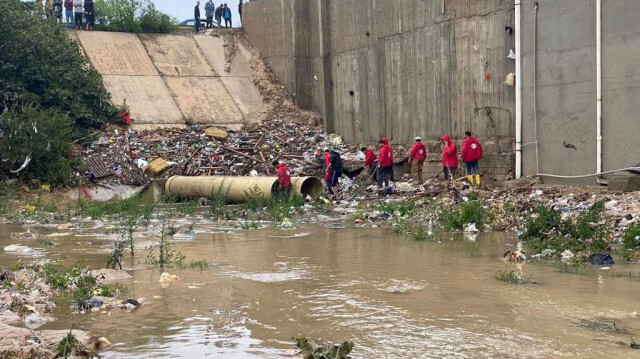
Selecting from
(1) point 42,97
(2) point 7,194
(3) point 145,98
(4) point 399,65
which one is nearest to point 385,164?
(4) point 399,65

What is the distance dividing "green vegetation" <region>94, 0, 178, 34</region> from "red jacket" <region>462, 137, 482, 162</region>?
15312mm

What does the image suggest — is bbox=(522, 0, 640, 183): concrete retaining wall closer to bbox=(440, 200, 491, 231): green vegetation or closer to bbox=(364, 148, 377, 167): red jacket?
bbox=(440, 200, 491, 231): green vegetation

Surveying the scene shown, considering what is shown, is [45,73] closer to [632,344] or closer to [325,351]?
[325,351]

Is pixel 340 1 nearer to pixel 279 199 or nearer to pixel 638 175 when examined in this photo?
pixel 279 199

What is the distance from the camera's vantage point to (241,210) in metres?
15.2

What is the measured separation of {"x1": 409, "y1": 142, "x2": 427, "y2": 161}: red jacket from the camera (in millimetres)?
17641

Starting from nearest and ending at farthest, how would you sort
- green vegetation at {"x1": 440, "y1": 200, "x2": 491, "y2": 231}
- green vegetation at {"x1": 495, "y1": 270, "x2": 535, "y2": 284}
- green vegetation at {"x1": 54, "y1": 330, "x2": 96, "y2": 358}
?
green vegetation at {"x1": 54, "y1": 330, "x2": 96, "y2": 358}, green vegetation at {"x1": 495, "y1": 270, "x2": 535, "y2": 284}, green vegetation at {"x1": 440, "y1": 200, "x2": 491, "y2": 231}

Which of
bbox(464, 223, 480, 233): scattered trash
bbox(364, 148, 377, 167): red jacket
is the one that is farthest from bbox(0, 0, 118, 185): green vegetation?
bbox(464, 223, 480, 233): scattered trash

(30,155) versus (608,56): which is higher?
(608,56)

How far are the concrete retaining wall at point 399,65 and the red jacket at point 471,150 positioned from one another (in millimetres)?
457

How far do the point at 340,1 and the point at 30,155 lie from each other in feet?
31.4

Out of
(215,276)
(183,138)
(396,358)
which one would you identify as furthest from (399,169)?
(396,358)

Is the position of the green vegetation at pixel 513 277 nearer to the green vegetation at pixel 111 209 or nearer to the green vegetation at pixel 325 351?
the green vegetation at pixel 325 351

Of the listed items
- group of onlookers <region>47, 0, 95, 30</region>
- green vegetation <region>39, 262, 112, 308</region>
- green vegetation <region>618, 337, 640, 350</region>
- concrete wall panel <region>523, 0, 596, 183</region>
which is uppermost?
group of onlookers <region>47, 0, 95, 30</region>
